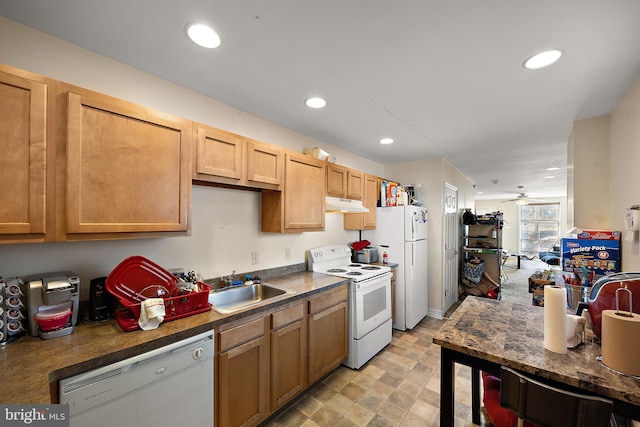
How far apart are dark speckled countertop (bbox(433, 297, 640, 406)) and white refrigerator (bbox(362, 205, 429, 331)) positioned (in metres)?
1.79

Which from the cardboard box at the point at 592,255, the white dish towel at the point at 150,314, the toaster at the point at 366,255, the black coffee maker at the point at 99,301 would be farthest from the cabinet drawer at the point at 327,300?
the cardboard box at the point at 592,255

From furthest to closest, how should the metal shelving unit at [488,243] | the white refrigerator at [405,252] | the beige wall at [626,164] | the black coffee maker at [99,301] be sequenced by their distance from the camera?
1. the metal shelving unit at [488,243]
2. the white refrigerator at [405,252]
3. the beige wall at [626,164]
4. the black coffee maker at [99,301]

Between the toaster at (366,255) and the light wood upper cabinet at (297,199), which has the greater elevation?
the light wood upper cabinet at (297,199)

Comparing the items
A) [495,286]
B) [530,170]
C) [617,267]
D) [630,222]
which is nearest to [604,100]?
[630,222]

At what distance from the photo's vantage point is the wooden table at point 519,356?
0.91m

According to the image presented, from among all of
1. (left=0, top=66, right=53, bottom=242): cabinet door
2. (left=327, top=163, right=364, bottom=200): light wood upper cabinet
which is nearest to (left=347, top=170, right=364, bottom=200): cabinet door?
(left=327, top=163, right=364, bottom=200): light wood upper cabinet

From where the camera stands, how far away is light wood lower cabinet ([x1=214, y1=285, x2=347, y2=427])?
158 cm

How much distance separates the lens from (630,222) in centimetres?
166

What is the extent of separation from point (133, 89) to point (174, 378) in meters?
1.79

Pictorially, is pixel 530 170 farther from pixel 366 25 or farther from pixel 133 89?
pixel 133 89

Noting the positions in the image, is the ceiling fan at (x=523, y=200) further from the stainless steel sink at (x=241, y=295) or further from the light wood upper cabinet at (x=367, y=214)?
the stainless steel sink at (x=241, y=295)

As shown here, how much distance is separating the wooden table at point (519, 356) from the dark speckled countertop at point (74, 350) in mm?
1212

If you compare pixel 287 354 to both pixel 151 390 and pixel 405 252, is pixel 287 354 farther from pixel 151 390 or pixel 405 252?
pixel 405 252

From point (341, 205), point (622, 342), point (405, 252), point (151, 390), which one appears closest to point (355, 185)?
point (341, 205)
